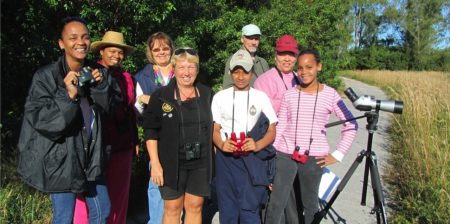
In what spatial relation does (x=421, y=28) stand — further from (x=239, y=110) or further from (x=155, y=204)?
(x=155, y=204)

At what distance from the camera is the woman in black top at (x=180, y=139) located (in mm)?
3148

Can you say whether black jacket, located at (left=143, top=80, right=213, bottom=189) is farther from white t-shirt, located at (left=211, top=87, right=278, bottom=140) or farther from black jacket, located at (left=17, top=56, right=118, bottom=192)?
black jacket, located at (left=17, top=56, right=118, bottom=192)

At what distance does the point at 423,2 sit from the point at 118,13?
54.3 metres

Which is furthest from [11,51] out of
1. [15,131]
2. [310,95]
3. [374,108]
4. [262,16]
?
[262,16]

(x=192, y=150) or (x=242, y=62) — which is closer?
(x=192, y=150)

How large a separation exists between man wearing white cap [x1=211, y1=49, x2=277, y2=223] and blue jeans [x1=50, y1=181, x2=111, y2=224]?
950 mm

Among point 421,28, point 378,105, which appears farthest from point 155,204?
point 421,28

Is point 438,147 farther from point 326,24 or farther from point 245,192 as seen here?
point 326,24

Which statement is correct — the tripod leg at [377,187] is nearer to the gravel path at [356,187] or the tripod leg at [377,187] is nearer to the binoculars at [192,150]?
the gravel path at [356,187]

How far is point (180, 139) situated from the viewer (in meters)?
3.15

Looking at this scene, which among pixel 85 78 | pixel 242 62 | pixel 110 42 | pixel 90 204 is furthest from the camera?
pixel 110 42

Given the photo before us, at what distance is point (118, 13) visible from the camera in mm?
4848

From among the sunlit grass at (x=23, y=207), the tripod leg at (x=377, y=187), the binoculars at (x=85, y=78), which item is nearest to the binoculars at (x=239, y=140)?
the tripod leg at (x=377, y=187)

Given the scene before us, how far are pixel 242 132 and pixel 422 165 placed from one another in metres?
3.18
